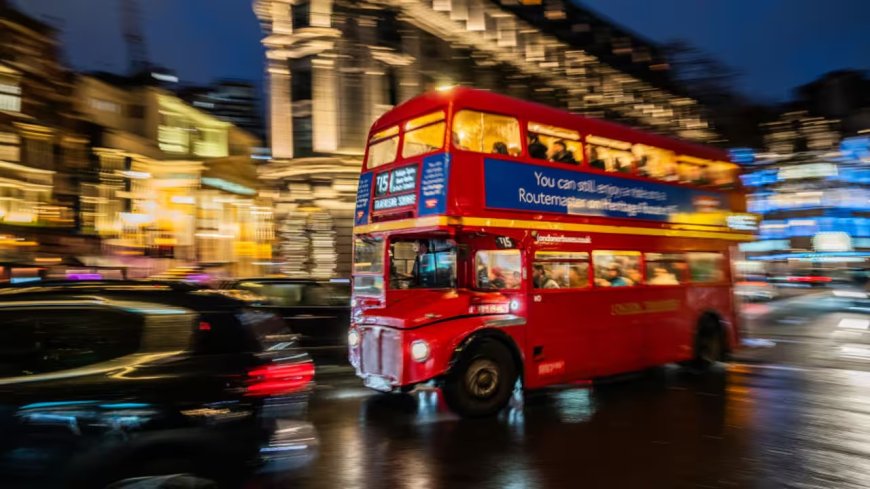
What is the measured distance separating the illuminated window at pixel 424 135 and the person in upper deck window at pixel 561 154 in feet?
6.23

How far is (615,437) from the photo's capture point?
6.86m

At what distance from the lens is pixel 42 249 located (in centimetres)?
2638

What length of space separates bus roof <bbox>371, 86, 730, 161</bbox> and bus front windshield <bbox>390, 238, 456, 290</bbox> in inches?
71.5

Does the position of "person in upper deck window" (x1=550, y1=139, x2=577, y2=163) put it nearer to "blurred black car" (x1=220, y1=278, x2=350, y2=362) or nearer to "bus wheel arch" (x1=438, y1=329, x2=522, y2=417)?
"bus wheel arch" (x1=438, y1=329, x2=522, y2=417)

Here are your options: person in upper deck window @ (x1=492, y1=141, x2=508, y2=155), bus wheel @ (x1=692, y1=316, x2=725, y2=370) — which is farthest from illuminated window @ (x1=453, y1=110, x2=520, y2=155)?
bus wheel @ (x1=692, y1=316, x2=725, y2=370)

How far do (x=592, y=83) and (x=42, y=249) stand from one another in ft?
90.0

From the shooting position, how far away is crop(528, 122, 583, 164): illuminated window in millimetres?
8781

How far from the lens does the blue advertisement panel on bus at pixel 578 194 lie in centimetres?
835

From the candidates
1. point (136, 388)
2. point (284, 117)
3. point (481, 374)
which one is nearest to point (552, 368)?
point (481, 374)

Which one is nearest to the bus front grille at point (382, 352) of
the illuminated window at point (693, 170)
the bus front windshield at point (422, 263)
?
the bus front windshield at point (422, 263)

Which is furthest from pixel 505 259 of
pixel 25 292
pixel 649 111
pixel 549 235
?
pixel 649 111

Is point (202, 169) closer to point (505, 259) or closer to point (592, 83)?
point (592, 83)

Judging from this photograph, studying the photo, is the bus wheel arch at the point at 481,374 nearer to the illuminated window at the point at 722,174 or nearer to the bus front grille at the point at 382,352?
the bus front grille at the point at 382,352

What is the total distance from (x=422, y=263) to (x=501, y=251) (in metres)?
1.14
